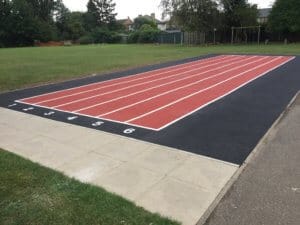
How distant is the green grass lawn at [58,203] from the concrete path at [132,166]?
23 cm

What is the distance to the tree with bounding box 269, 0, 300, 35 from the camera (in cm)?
3525

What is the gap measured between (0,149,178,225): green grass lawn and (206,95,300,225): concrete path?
83 cm

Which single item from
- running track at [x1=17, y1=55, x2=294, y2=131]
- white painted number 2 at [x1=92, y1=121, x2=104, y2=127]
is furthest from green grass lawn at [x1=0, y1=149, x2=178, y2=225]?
running track at [x1=17, y1=55, x2=294, y2=131]

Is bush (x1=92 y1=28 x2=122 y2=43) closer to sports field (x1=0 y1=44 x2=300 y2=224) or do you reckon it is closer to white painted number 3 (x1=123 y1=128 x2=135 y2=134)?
sports field (x1=0 y1=44 x2=300 y2=224)

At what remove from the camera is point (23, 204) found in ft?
12.5

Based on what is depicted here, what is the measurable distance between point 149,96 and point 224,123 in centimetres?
347

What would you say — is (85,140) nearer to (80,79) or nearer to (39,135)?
(39,135)

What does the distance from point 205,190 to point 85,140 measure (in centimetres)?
279

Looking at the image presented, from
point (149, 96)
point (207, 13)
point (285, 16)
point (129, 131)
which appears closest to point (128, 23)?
point (207, 13)

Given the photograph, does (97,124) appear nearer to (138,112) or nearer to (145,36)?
(138,112)

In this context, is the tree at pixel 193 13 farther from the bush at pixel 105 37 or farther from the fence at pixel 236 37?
the bush at pixel 105 37

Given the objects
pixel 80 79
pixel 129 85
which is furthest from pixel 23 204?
pixel 80 79

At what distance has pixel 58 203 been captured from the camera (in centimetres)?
380

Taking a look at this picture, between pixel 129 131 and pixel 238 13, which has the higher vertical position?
pixel 238 13
